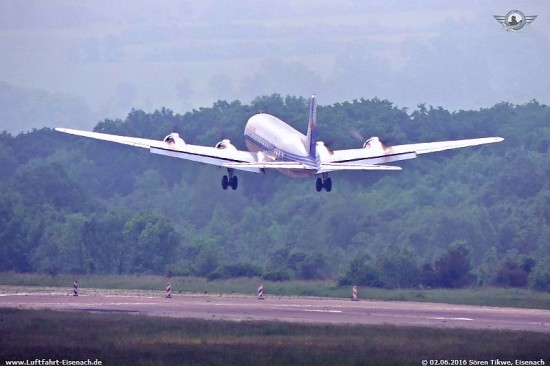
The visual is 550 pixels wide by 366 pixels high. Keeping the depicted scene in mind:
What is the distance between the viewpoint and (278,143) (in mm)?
89188

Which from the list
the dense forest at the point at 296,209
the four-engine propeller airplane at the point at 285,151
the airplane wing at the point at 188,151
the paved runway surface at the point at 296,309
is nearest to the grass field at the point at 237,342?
the paved runway surface at the point at 296,309

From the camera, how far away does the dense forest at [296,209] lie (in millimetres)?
104812

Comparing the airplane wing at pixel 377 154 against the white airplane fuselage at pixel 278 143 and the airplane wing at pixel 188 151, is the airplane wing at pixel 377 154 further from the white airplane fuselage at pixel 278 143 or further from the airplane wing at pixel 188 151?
the airplane wing at pixel 188 151

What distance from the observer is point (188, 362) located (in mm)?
55281

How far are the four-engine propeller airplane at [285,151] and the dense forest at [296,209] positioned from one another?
540 centimetres

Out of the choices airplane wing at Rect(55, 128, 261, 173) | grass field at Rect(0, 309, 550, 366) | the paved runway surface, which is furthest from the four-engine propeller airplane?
grass field at Rect(0, 309, 550, 366)

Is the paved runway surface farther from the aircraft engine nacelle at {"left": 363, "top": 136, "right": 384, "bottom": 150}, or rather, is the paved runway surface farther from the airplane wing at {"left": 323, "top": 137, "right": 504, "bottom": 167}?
the aircraft engine nacelle at {"left": 363, "top": 136, "right": 384, "bottom": 150}

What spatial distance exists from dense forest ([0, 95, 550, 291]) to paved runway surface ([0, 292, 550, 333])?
1328cm

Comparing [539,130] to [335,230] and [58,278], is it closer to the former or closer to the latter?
[335,230]

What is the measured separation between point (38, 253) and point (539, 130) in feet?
195

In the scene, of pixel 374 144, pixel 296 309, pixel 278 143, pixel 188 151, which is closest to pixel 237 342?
pixel 296 309

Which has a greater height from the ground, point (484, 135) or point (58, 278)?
point (484, 135)

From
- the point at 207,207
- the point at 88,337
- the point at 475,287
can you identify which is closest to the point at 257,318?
the point at 88,337

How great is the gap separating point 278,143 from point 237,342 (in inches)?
1141
